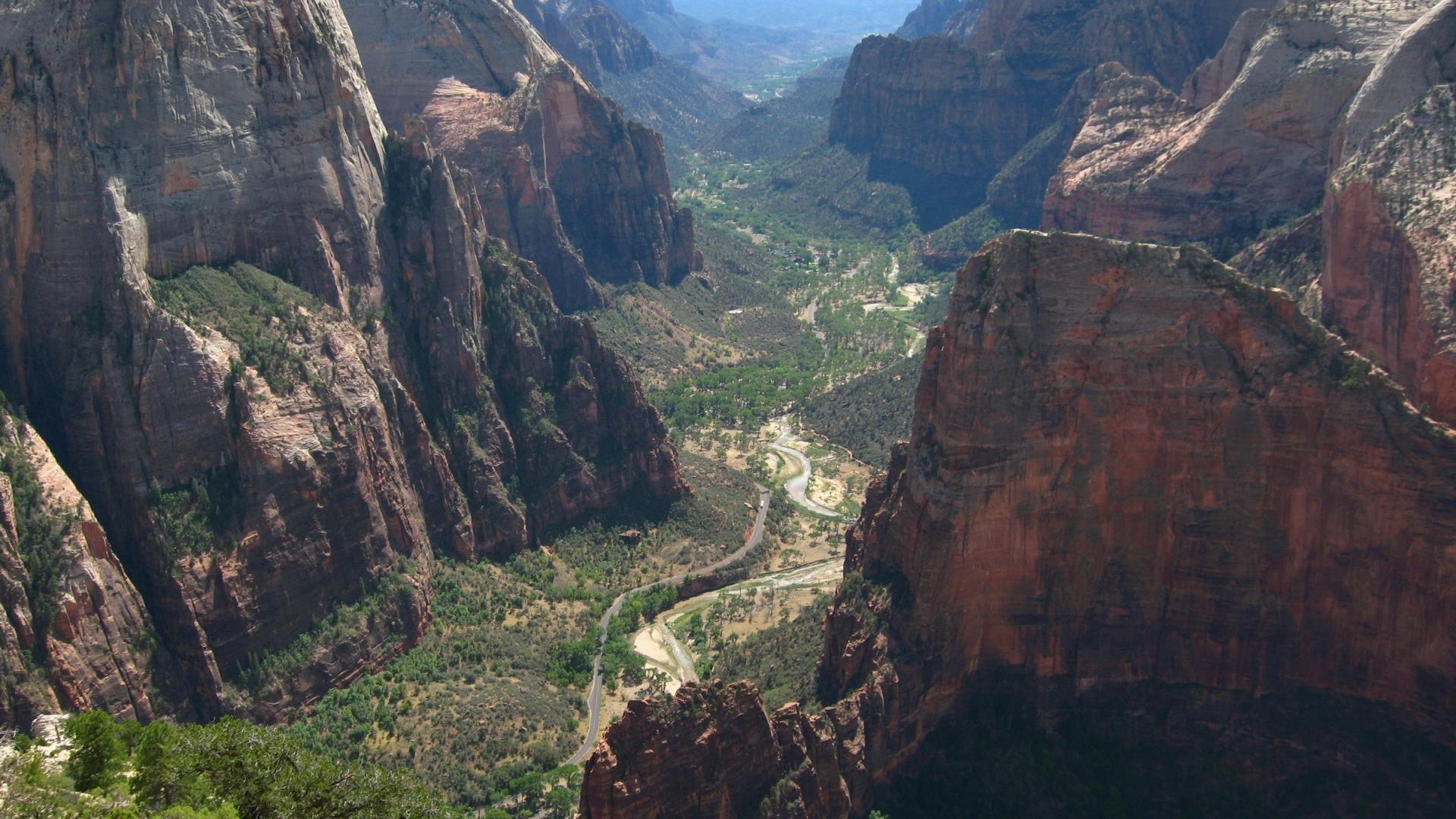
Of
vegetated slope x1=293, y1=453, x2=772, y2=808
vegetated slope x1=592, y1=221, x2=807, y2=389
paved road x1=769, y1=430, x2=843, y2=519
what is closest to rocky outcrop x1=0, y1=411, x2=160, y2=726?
vegetated slope x1=293, y1=453, x2=772, y2=808

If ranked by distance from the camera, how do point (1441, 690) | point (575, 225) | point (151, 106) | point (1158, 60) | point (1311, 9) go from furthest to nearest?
point (1158, 60) < point (575, 225) < point (1311, 9) < point (151, 106) < point (1441, 690)

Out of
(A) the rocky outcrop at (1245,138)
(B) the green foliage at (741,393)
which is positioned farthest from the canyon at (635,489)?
(B) the green foliage at (741,393)

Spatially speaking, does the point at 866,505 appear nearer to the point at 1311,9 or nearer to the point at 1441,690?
the point at 1441,690

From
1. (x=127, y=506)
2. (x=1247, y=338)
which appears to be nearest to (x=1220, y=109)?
(x=1247, y=338)

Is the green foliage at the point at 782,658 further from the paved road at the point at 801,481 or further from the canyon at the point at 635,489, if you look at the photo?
the paved road at the point at 801,481

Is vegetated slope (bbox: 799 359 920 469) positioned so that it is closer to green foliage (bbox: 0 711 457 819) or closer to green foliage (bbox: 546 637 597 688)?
green foliage (bbox: 546 637 597 688)

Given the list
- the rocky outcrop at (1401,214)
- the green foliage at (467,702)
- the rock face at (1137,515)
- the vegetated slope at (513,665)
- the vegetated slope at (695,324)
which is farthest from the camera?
the vegetated slope at (695,324)

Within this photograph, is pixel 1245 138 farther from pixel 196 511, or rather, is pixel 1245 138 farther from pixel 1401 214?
pixel 196 511
